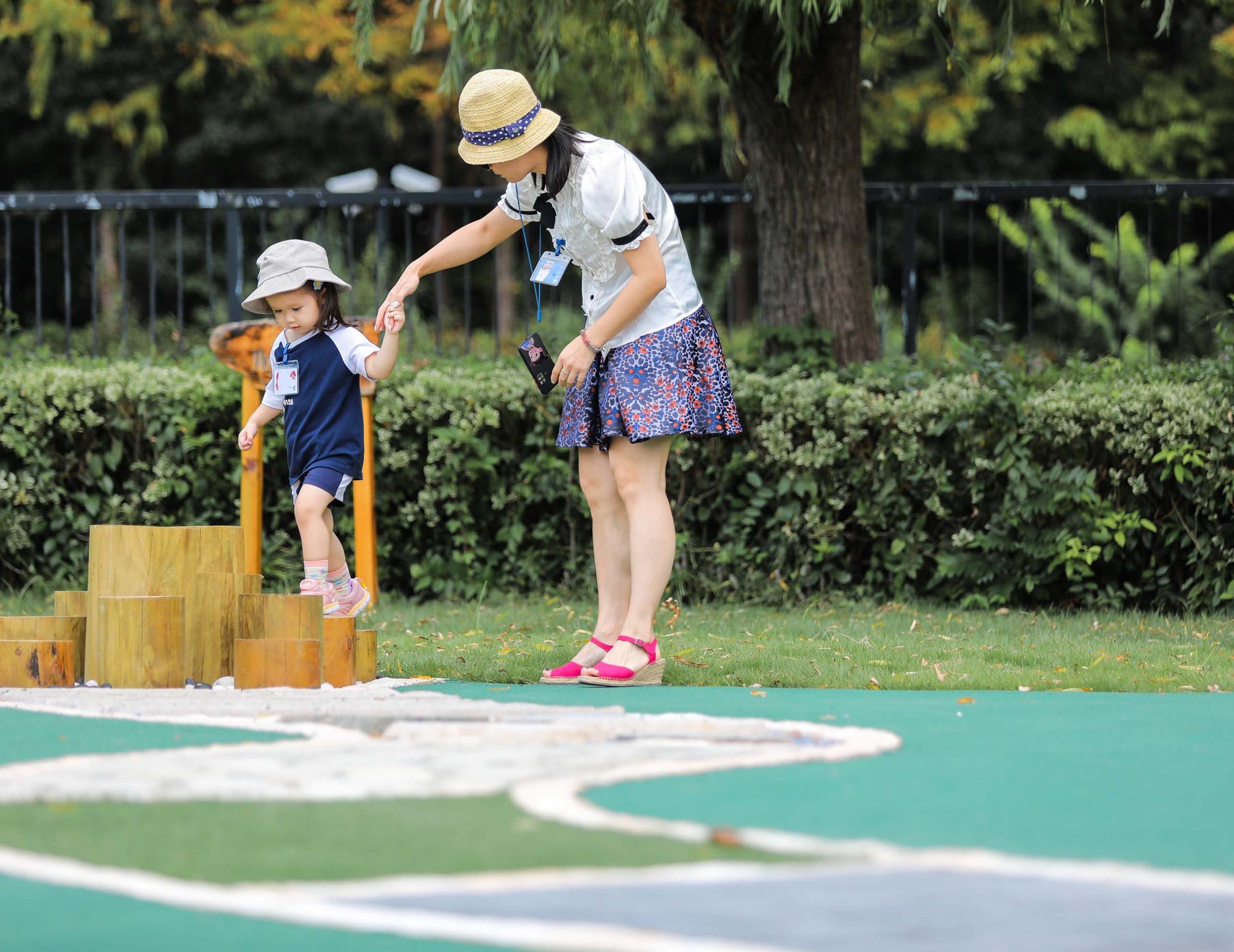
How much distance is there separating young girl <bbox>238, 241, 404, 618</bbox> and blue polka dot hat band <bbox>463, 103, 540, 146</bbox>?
92 cm

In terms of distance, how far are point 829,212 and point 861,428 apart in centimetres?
124

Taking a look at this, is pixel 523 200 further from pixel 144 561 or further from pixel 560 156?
pixel 144 561

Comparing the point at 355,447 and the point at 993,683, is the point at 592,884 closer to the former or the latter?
the point at 993,683

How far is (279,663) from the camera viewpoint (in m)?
4.28

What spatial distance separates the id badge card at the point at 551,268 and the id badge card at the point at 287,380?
1045 mm

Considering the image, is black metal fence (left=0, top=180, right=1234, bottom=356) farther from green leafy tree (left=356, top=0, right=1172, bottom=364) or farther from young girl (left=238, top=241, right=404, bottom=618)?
young girl (left=238, top=241, right=404, bottom=618)

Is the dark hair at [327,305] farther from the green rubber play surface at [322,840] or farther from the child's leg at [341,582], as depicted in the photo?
the green rubber play surface at [322,840]

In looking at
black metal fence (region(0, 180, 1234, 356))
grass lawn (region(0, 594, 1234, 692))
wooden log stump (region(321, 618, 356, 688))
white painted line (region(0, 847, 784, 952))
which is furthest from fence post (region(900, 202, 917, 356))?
white painted line (region(0, 847, 784, 952))

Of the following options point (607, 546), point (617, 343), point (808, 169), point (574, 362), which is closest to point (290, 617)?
point (607, 546)

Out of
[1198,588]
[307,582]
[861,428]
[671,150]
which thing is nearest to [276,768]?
[307,582]

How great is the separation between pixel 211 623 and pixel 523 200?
157 cm

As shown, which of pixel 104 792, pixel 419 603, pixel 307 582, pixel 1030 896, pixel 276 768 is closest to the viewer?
pixel 1030 896

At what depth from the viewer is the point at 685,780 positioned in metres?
2.82

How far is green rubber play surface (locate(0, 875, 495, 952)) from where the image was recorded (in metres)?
1.86
